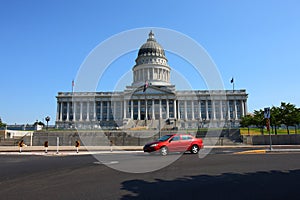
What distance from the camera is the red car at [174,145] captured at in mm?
16031

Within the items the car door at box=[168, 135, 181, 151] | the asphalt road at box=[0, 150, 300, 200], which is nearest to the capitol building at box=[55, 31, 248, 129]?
the car door at box=[168, 135, 181, 151]

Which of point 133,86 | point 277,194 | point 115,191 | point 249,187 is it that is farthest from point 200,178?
point 133,86

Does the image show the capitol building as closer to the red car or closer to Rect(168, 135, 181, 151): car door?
the red car

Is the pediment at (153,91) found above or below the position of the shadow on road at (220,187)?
above

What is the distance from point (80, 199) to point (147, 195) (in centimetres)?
161

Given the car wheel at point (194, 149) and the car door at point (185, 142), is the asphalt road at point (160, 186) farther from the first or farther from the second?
the car wheel at point (194, 149)

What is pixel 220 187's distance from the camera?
21.4 ft

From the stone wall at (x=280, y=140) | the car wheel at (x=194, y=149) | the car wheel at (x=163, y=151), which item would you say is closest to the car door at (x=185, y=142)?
the car wheel at (x=194, y=149)

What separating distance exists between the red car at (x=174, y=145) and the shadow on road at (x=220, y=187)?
796 centimetres

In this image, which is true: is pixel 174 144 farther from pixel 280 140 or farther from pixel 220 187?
pixel 280 140

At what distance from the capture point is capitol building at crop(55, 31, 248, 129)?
322ft

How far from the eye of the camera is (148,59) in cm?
11000

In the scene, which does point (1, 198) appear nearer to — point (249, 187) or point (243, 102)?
point (249, 187)

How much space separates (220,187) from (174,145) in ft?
32.6
